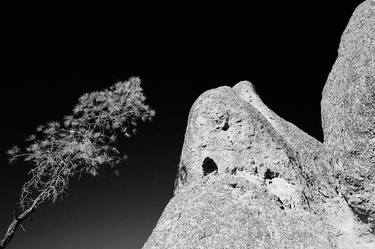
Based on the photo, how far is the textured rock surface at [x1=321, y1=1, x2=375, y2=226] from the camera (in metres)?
18.2

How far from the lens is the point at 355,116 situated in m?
A: 18.9

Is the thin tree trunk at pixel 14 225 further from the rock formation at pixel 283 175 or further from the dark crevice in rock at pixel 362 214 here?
the dark crevice in rock at pixel 362 214

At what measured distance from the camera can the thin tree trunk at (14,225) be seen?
62.1ft

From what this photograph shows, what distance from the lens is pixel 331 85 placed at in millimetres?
23281

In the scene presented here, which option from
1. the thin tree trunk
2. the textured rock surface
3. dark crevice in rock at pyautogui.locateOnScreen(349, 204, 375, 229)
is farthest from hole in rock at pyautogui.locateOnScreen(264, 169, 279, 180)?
the thin tree trunk

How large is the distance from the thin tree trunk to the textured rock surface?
1863 centimetres

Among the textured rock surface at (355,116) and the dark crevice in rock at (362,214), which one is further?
the dark crevice in rock at (362,214)

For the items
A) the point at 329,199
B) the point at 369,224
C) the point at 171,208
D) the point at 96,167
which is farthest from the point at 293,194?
the point at 96,167

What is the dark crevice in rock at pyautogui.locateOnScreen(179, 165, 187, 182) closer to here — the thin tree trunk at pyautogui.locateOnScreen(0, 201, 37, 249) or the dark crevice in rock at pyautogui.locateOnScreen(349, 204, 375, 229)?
the thin tree trunk at pyautogui.locateOnScreen(0, 201, 37, 249)

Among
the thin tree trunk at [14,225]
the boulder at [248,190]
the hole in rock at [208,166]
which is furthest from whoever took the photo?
→ the hole in rock at [208,166]

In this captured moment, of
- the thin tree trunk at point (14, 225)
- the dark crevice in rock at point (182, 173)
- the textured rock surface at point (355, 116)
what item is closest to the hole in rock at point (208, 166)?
the dark crevice in rock at point (182, 173)

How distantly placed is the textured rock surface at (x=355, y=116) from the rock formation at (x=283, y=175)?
0.06m

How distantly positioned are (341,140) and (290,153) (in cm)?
364

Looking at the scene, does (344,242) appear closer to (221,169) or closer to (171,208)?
(221,169)
